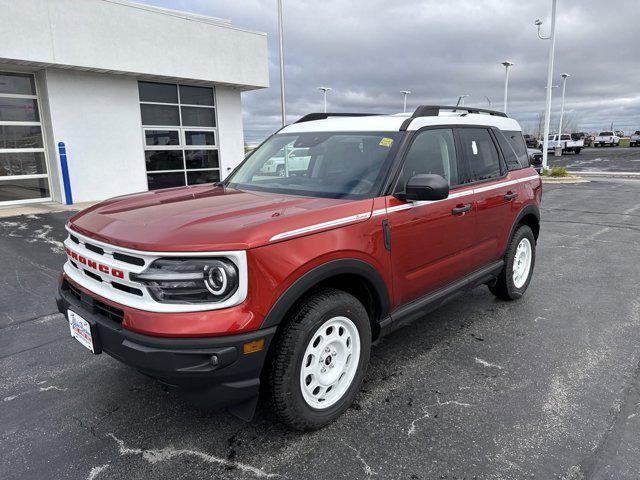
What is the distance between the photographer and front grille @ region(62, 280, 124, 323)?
2.53m

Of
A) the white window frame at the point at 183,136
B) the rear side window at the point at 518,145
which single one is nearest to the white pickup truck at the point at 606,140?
the white window frame at the point at 183,136

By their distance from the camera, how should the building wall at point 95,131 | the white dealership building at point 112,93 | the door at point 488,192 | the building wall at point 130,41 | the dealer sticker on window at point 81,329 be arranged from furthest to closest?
the building wall at point 95,131
the white dealership building at point 112,93
the building wall at point 130,41
the door at point 488,192
the dealer sticker on window at point 81,329

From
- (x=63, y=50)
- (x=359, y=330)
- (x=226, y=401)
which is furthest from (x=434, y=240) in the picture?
(x=63, y=50)

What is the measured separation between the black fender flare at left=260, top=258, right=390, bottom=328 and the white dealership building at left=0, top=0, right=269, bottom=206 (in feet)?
37.3

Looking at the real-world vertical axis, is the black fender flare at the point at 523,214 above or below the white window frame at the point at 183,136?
below

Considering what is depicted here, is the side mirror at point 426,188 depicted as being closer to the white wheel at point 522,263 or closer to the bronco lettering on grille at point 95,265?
the bronco lettering on grille at point 95,265

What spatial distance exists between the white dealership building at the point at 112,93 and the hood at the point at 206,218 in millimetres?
10185

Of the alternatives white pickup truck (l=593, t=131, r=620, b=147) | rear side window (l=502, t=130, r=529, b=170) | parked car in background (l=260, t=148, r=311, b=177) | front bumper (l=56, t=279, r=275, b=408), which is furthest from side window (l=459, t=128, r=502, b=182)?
white pickup truck (l=593, t=131, r=620, b=147)

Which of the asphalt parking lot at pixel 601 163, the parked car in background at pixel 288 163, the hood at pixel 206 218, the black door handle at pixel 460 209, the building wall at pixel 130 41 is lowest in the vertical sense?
the asphalt parking lot at pixel 601 163

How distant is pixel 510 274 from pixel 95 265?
395 cm

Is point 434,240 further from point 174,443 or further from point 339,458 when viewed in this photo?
point 174,443

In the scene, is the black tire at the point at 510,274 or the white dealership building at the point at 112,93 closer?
the black tire at the point at 510,274

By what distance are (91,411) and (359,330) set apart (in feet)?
6.06

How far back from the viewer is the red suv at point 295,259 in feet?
7.61
